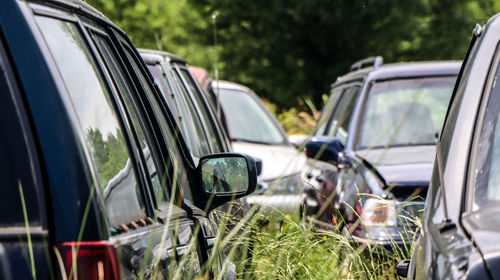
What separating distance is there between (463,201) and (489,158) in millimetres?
192

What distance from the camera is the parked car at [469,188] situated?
2.48 m

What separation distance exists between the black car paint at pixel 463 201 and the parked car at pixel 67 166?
671 mm

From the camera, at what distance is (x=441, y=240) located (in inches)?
107

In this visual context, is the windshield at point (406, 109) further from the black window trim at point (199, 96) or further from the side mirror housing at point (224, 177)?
the side mirror housing at point (224, 177)

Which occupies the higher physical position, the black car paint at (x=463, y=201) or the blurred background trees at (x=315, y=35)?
the blurred background trees at (x=315, y=35)

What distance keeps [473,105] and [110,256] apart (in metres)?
1.18

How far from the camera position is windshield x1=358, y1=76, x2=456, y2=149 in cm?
809

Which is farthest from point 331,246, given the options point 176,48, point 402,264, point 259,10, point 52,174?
point 176,48

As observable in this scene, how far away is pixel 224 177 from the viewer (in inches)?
161

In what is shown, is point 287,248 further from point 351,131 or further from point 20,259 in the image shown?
point 351,131

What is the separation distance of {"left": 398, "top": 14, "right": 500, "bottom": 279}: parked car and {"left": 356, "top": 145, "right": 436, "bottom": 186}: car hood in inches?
112

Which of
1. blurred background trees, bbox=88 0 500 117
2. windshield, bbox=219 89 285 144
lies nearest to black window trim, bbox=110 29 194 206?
windshield, bbox=219 89 285 144

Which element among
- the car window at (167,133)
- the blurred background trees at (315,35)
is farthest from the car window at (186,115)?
the blurred background trees at (315,35)

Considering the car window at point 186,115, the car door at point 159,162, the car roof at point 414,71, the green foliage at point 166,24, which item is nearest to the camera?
the car door at point 159,162
